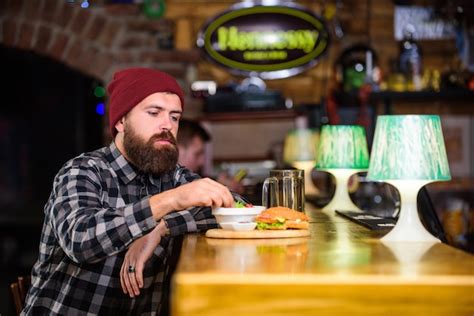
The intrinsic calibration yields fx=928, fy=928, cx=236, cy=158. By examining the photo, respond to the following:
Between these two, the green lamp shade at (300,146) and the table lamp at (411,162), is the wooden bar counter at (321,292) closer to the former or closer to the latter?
the table lamp at (411,162)

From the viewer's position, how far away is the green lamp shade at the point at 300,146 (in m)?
6.10

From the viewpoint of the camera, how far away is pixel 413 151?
247 cm

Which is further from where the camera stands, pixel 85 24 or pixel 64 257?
pixel 85 24

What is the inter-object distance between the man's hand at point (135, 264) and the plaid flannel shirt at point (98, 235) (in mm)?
85

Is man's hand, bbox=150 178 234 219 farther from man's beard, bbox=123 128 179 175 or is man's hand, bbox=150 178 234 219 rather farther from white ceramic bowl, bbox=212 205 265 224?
man's beard, bbox=123 128 179 175

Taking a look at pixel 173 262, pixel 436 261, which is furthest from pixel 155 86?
pixel 436 261

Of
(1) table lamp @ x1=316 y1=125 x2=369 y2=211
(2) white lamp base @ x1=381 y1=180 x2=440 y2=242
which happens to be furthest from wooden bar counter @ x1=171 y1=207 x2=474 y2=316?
(1) table lamp @ x1=316 y1=125 x2=369 y2=211

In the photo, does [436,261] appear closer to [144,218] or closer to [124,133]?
[144,218]

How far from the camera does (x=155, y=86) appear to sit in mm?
2971

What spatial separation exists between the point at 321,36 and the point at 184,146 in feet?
4.38

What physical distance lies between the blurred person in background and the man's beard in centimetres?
293

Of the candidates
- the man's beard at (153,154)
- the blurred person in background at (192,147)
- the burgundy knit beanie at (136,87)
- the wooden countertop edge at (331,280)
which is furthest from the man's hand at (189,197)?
the blurred person in background at (192,147)

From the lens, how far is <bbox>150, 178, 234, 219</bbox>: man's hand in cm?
249

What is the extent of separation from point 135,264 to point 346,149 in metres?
1.25
